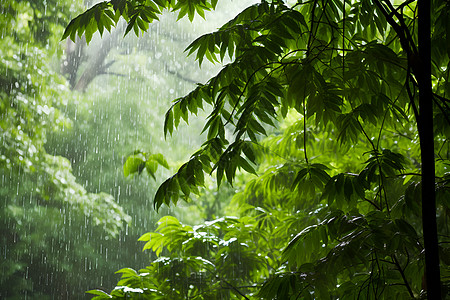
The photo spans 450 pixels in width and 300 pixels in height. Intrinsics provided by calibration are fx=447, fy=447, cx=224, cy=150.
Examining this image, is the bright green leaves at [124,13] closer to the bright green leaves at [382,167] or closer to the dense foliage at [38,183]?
the bright green leaves at [382,167]

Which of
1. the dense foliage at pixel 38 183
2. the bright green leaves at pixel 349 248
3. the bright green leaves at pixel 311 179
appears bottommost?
the bright green leaves at pixel 349 248

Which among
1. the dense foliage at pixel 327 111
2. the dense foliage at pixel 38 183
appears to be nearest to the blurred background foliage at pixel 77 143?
the dense foliage at pixel 38 183

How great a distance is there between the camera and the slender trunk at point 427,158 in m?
0.56

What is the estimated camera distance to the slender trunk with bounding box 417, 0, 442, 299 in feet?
1.82

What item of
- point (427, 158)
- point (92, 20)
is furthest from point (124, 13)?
point (427, 158)

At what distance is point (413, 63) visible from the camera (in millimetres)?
575

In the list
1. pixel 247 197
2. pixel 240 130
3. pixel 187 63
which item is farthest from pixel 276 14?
pixel 187 63

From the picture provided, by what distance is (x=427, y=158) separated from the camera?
0.58m

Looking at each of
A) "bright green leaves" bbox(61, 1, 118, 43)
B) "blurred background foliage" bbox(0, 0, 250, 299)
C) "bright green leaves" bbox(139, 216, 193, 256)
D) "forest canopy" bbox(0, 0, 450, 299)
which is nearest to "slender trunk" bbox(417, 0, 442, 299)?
"forest canopy" bbox(0, 0, 450, 299)

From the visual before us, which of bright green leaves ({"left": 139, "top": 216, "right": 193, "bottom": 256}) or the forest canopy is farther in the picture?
bright green leaves ({"left": 139, "top": 216, "right": 193, "bottom": 256})

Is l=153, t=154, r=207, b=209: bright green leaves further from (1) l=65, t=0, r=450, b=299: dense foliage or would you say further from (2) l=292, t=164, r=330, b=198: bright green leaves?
A: (2) l=292, t=164, r=330, b=198: bright green leaves

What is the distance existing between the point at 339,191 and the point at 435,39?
39 centimetres

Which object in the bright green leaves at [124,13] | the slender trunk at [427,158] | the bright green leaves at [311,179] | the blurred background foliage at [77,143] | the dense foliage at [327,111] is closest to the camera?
the slender trunk at [427,158]

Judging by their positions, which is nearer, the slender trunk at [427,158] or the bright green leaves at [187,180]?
the slender trunk at [427,158]
